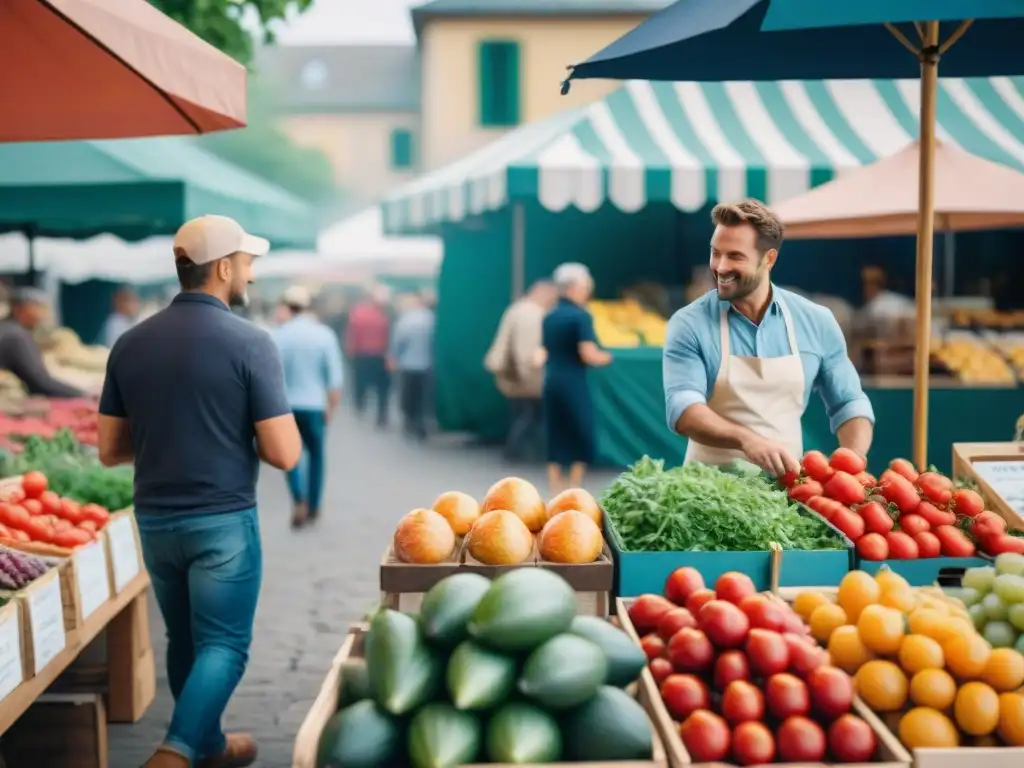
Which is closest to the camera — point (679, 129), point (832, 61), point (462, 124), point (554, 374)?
point (832, 61)

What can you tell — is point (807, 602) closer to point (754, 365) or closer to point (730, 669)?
point (730, 669)

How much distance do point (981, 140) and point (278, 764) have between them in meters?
11.0

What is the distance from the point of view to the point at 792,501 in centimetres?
385

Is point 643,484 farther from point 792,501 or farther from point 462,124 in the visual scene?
point 462,124

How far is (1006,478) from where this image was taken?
4164 mm

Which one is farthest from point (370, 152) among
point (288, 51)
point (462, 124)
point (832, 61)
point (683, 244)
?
point (832, 61)

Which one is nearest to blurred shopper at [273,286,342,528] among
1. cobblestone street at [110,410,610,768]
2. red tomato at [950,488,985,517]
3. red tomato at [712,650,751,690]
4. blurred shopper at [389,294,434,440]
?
cobblestone street at [110,410,610,768]

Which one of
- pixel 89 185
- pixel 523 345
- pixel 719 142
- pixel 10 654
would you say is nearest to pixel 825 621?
pixel 10 654

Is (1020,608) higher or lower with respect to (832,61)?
lower

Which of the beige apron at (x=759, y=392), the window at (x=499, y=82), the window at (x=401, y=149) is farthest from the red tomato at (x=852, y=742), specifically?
the window at (x=401, y=149)

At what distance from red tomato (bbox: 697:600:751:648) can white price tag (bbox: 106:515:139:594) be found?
10.9 feet

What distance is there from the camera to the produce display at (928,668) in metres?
2.60

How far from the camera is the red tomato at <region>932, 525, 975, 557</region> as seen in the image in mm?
3512

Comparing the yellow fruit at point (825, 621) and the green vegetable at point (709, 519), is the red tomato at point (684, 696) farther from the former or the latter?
the green vegetable at point (709, 519)
